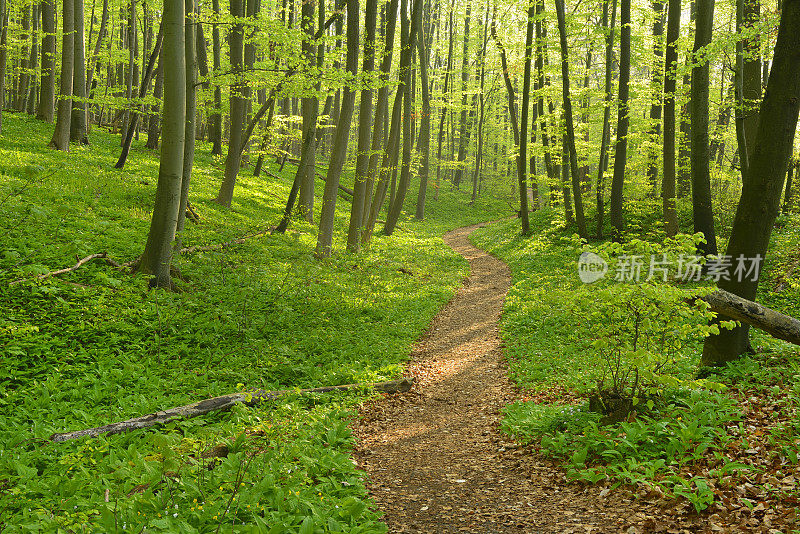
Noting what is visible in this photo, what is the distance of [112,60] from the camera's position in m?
24.2

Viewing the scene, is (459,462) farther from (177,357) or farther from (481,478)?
(177,357)

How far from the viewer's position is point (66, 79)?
1453cm

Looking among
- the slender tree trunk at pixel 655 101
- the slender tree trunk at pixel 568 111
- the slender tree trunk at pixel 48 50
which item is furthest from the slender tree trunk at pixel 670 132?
the slender tree trunk at pixel 48 50

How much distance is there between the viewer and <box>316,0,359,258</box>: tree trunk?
41.5 ft

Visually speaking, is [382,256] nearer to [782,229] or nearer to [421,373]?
[421,373]

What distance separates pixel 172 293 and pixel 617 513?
→ 25.1 feet

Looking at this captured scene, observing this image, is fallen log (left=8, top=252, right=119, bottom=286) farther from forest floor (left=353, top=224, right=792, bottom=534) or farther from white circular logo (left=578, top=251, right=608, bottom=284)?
white circular logo (left=578, top=251, right=608, bottom=284)

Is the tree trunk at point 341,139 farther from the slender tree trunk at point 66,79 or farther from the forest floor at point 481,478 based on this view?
the slender tree trunk at point 66,79

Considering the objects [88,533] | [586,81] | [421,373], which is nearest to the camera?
[88,533]

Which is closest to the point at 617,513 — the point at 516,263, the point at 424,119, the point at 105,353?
the point at 105,353

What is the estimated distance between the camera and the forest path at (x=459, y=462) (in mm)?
4191

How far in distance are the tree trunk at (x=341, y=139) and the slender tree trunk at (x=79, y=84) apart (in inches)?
285

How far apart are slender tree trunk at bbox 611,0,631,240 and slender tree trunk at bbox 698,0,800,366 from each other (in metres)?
9.70

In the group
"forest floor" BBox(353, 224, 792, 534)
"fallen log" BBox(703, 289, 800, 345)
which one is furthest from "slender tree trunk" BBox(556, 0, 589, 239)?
"fallen log" BBox(703, 289, 800, 345)
